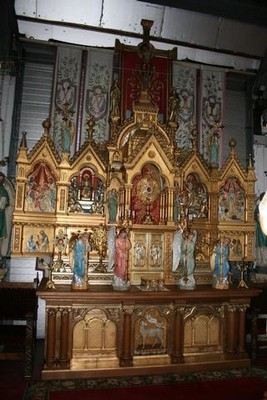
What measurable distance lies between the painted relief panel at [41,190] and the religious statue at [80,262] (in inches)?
32.5

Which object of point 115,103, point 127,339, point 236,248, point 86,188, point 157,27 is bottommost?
point 127,339

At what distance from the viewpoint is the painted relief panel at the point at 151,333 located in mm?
5613

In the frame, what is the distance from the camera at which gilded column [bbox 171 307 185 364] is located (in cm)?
566

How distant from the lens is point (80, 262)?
559 cm

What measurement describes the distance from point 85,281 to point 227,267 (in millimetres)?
2411

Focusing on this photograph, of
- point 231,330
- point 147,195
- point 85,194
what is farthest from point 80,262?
point 231,330

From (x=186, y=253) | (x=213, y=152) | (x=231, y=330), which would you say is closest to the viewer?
(x=231, y=330)

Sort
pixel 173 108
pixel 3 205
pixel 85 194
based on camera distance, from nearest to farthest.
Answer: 1. pixel 85 194
2. pixel 3 205
3. pixel 173 108

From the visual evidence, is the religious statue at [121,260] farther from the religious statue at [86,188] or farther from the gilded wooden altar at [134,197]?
the religious statue at [86,188]

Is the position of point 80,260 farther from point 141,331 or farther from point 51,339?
point 141,331

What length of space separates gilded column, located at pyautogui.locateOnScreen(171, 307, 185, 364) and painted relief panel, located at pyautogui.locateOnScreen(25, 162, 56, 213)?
8.62 ft

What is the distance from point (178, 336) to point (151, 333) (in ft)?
1.40

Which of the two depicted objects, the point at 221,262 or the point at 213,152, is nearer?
the point at 221,262

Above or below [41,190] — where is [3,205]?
below
